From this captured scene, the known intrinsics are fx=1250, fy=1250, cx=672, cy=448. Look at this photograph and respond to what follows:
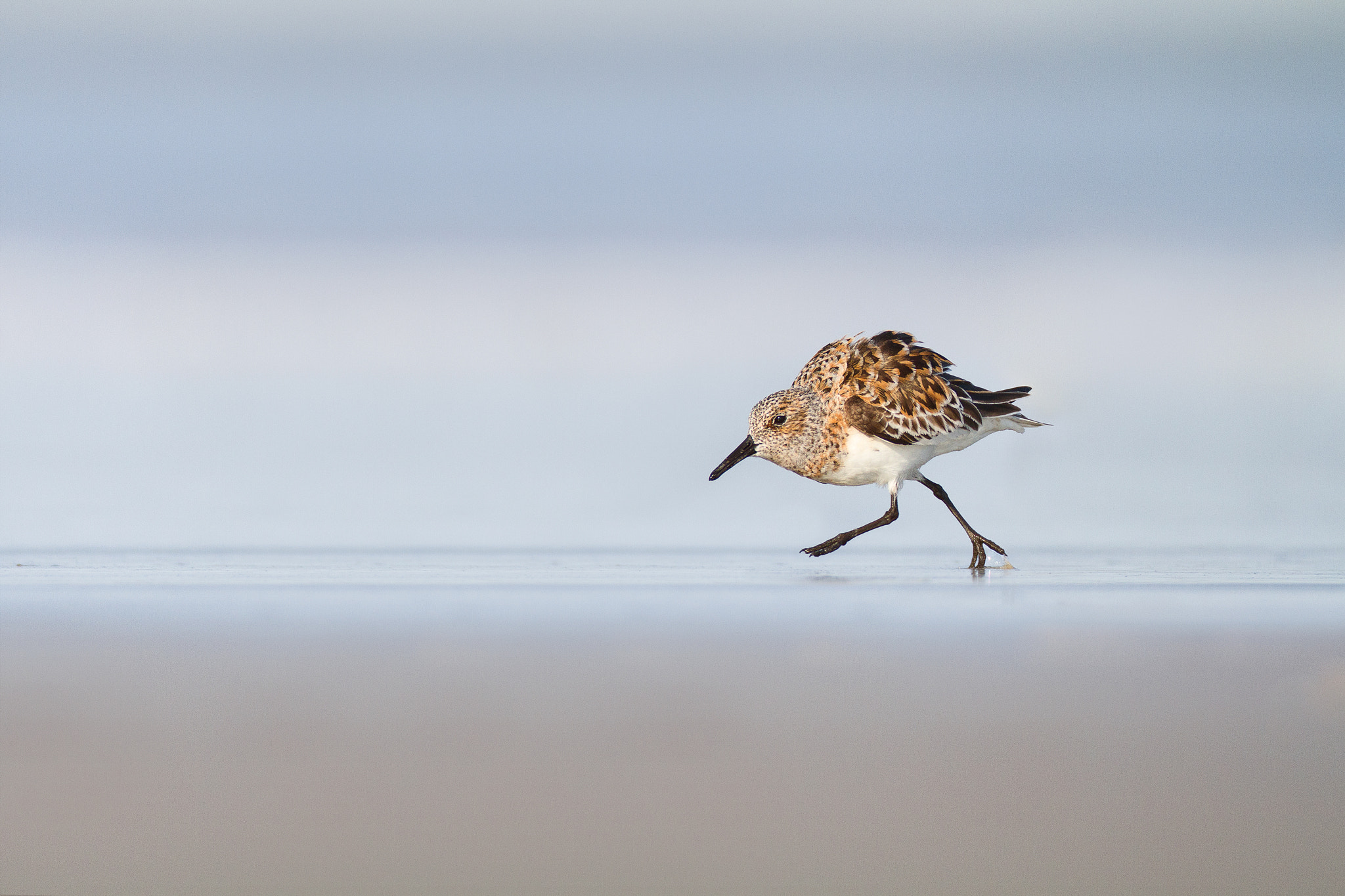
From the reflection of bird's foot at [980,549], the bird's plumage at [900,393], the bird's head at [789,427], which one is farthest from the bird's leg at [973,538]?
the bird's head at [789,427]

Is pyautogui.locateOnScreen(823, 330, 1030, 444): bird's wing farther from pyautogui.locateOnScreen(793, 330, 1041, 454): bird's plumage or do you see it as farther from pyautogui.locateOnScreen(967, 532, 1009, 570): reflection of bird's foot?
pyautogui.locateOnScreen(967, 532, 1009, 570): reflection of bird's foot

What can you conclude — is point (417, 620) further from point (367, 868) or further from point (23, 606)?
point (367, 868)

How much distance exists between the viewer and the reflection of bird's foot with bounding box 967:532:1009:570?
295 centimetres

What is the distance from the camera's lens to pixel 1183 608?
6.18ft

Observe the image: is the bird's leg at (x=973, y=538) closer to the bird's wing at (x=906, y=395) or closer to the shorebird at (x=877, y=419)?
the shorebird at (x=877, y=419)

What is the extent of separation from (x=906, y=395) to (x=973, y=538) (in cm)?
39

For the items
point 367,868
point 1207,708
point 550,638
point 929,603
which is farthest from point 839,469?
point 367,868

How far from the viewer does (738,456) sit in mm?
3303

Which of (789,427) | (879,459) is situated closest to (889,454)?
(879,459)

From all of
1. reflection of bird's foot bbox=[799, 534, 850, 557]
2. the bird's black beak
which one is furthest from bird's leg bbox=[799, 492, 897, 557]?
the bird's black beak

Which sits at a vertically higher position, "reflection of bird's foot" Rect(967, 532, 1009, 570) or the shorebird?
the shorebird

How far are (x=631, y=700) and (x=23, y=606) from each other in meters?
1.01

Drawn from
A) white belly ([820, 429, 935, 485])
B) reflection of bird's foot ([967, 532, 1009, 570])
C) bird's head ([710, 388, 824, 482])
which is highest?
bird's head ([710, 388, 824, 482])

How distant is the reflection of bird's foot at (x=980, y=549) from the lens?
116 inches
